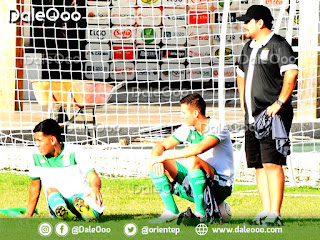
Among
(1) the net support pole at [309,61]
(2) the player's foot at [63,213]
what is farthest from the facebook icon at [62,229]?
(1) the net support pole at [309,61]

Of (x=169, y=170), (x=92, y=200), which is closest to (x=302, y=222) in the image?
(x=169, y=170)

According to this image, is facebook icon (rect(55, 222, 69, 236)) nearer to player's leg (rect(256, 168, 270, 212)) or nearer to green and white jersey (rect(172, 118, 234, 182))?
green and white jersey (rect(172, 118, 234, 182))

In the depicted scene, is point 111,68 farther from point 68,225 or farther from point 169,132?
point 68,225

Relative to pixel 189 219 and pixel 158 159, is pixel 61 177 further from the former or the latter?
pixel 189 219

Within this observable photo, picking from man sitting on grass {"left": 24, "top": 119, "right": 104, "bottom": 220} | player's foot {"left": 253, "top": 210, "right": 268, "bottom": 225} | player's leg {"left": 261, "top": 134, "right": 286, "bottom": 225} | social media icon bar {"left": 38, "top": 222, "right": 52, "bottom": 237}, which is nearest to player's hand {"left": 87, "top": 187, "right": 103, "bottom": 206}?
man sitting on grass {"left": 24, "top": 119, "right": 104, "bottom": 220}

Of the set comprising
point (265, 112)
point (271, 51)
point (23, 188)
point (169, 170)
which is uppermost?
point (271, 51)

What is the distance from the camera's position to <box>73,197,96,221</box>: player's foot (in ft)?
17.1

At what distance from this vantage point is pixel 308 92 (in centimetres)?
909

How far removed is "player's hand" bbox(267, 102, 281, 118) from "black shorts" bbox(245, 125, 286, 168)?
0.15 meters

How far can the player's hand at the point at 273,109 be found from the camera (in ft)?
17.6

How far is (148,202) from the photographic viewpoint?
6.53 metres

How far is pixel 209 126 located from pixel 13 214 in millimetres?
1628

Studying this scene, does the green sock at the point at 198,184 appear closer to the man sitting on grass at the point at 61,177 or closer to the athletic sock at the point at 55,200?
the man sitting on grass at the point at 61,177

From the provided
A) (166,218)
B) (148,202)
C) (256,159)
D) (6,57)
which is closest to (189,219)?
(166,218)
